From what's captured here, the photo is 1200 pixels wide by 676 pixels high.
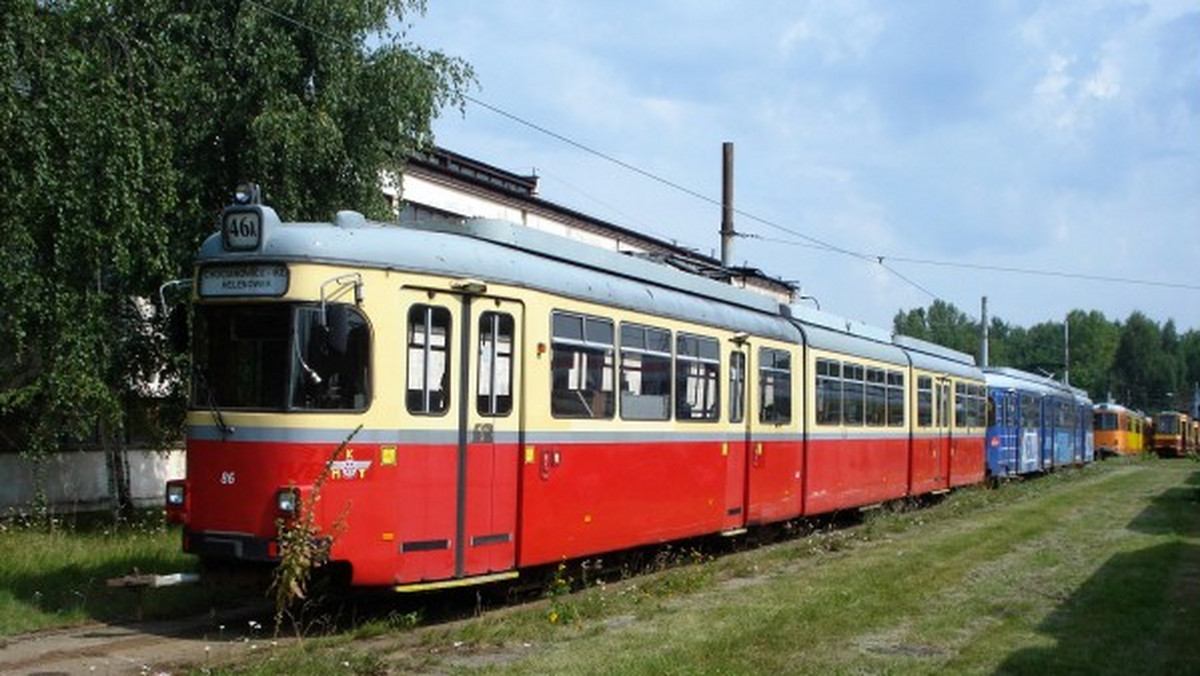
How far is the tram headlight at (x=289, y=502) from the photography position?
9.44 metres

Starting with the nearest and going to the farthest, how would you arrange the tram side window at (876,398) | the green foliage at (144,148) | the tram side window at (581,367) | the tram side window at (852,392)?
the tram side window at (581,367) < the green foliage at (144,148) < the tram side window at (852,392) < the tram side window at (876,398)

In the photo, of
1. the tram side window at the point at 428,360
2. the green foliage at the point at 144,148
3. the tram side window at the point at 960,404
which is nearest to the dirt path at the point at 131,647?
the tram side window at the point at 428,360

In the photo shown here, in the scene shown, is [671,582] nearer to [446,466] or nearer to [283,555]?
[446,466]

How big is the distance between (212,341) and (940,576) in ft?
26.4

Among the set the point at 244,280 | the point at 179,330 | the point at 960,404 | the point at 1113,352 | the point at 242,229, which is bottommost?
the point at 960,404

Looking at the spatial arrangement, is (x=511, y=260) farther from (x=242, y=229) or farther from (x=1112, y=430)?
Answer: (x=1112, y=430)

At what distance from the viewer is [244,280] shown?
10078mm

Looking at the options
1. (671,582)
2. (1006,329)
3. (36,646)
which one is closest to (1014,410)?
(671,582)

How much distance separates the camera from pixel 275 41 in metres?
16.2

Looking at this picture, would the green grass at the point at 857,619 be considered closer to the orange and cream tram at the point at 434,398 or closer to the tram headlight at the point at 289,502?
the orange and cream tram at the point at 434,398

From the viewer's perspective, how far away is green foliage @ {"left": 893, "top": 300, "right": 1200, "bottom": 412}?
131250 mm

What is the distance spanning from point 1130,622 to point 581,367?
544 centimetres

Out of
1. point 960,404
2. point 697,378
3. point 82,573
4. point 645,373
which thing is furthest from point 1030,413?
point 82,573

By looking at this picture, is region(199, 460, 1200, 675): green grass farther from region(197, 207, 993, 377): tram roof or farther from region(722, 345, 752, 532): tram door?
region(197, 207, 993, 377): tram roof
